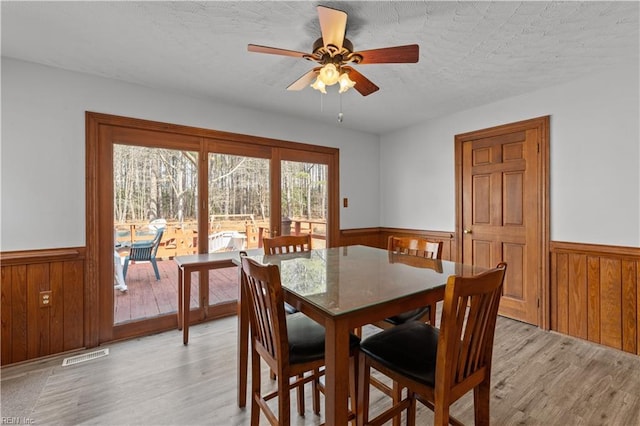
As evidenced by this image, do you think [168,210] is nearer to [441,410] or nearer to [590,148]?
[441,410]

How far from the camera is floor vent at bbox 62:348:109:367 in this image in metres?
2.35

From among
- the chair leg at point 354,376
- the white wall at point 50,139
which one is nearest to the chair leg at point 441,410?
the chair leg at point 354,376

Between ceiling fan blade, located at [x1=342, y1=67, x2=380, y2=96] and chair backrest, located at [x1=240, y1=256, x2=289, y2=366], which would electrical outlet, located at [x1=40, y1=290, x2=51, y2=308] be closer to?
chair backrest, located at [x1=240, y1=256, x2=289, y2=366]

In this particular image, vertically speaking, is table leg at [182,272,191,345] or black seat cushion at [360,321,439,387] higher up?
black seat cushion at [360,321,439,387]

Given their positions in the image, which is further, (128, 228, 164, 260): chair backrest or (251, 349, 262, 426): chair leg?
(128, 228, 164, 260): chair backrest

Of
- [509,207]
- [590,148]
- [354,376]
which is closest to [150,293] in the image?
[354,376]

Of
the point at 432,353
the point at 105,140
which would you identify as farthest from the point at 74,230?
the point at 432,353

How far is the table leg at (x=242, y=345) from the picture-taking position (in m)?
1.81

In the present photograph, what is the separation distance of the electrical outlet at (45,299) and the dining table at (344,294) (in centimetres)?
182

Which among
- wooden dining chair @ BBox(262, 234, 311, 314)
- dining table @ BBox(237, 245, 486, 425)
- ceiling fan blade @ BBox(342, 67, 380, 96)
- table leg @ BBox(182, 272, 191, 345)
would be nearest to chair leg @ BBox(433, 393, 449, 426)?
dining table @ BBox(237, 245, 486, 425)

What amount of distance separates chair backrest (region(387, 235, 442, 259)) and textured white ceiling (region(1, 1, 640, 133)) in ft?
Answer: 4.74

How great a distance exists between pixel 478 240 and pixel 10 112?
15.0 ft

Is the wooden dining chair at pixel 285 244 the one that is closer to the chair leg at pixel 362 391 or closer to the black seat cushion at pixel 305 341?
the black seat cushion at pixel 305 341

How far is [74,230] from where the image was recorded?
2.53m
